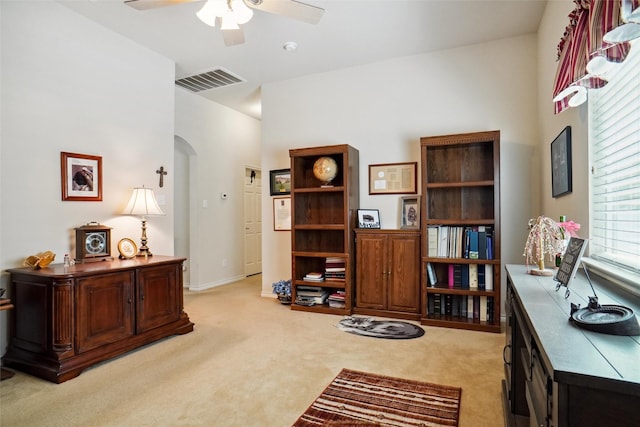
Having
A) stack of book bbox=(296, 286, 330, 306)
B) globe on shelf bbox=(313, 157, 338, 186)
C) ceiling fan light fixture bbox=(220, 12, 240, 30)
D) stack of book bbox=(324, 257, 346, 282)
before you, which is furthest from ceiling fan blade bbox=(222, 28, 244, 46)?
stack of book bbox=(296, 286, 330, 306)

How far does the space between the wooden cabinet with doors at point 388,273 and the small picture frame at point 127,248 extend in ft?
7.37

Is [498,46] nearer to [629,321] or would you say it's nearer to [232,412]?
Result: [629,321]

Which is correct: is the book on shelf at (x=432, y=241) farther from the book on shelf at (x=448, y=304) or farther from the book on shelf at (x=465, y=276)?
the book on shelf at (x=448, y=304)

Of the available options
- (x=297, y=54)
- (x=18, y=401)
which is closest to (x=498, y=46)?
(x=297, y=54)

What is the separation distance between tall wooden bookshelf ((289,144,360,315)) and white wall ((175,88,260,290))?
5.94 ft

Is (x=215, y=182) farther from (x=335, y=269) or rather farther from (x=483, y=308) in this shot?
(x=483, y=308)

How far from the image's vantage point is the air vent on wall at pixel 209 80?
4.36 metres

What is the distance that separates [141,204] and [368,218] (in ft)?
7.70

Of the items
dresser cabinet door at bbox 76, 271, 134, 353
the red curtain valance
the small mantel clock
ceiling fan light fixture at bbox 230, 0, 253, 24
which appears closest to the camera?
the red curtain valance

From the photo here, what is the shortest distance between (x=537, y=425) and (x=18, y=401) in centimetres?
274

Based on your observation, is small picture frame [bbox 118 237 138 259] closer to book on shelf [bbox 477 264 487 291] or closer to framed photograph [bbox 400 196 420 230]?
framed photograph [bbox 400 196 420 230]

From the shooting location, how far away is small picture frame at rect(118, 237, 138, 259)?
3.19 metres

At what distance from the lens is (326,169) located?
12.9ft

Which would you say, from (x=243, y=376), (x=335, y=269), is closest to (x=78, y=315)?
(x=243, y=376)
